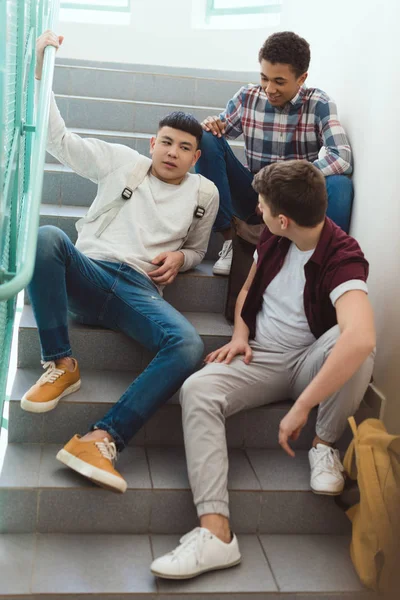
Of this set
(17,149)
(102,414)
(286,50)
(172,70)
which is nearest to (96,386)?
(102,414)

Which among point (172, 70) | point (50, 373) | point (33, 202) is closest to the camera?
point (33, 202)

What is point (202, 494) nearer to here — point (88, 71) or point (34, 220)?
point (34, 220)

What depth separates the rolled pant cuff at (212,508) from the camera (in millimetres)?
2078

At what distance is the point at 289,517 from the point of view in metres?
2.31

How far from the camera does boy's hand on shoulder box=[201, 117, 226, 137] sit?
9.93 ft

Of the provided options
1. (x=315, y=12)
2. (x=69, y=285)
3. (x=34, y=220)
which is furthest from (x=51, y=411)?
(x=315, y=12)

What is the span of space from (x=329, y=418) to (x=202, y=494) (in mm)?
485

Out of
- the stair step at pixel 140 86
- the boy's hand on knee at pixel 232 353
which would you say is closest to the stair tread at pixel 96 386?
the boy's hand on knee at pixel 232 353

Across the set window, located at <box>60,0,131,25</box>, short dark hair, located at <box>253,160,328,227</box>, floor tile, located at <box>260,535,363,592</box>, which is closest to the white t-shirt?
short dark hair, located at <box>253,160,328,227</box>

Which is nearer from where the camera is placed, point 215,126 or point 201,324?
point 201,324

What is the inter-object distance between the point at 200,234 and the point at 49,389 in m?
0.88

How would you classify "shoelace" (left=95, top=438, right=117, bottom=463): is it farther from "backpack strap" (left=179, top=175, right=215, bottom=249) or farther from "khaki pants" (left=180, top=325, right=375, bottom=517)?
"backpack strap" (left=179, top=175, right=215, bottom=249)

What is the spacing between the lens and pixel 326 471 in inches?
89.9

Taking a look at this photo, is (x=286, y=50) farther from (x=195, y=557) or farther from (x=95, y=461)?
Result: (x=195, y=557)
